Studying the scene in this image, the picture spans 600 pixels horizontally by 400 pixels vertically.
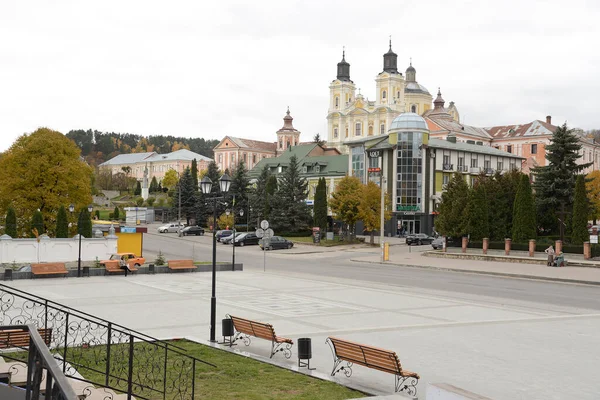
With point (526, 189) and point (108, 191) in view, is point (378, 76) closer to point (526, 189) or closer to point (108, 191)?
point (108, 191)

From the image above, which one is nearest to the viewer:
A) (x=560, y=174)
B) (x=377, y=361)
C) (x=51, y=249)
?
(x=377, y=361)

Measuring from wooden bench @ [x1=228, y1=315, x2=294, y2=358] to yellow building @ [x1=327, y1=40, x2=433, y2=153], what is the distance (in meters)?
104

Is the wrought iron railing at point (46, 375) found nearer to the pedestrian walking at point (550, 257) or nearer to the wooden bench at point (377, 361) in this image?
the wooden bench at point (377, 361)

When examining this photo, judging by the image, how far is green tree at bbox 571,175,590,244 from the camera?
44438 mm

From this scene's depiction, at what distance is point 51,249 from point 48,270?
802 centimetres

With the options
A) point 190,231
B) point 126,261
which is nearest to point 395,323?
point 126,261

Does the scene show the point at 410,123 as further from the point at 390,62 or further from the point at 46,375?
the point at 46,375

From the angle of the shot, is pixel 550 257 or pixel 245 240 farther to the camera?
pixel 245 240

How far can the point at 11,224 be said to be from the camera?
44531mm

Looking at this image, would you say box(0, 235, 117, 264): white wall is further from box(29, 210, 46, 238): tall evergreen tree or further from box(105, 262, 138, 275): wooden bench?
box(29, 210, 46, 238): tall evergreen tree

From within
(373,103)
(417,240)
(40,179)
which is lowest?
(417,240)

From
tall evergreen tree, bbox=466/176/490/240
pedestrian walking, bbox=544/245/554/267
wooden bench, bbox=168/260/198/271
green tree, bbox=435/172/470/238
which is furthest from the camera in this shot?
green tree, bbox=435/172/470/238

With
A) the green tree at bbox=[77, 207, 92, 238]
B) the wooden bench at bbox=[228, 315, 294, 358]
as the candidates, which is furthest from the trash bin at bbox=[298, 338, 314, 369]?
the green tree at bbox=[77, 207, 92, 238]

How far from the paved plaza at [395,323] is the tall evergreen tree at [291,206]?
37708 millimetres
